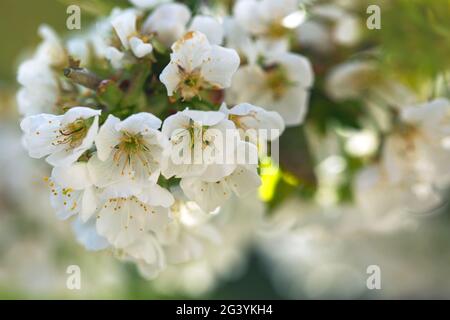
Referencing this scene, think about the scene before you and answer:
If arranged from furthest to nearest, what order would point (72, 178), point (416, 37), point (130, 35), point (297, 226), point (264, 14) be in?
point (297, 226) < point (416, 37) < point (264, 14) < point (130, 35) < point (72, 178)

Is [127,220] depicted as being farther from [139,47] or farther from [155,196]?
[139,47]

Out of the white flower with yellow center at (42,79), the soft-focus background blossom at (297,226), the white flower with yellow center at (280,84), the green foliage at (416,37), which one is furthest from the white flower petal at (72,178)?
the green foliage at (416,37)

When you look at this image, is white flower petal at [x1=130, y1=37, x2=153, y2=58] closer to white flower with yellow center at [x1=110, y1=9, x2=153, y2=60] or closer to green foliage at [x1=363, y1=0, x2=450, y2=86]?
white flower with yellow center at [x1=110, y1=9, x2=153, y2=60]

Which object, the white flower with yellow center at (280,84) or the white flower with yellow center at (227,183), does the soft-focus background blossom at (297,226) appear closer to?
the white flower with yellow center at (280,84)

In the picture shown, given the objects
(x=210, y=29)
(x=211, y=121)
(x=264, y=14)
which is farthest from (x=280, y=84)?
(x=211, y=121)

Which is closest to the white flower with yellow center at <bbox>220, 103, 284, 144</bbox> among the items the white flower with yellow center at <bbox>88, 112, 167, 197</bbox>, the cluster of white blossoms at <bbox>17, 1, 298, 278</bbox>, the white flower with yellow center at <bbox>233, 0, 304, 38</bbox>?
the cluster of white blossoms at <bbox>17, 1, 298, 278</bbox>

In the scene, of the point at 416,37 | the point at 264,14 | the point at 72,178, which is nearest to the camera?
the point at 72,178
